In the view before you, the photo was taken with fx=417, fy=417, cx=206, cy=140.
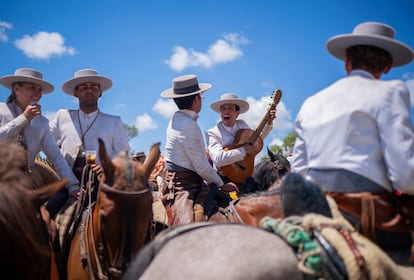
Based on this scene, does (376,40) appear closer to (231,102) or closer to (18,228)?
(18,228)

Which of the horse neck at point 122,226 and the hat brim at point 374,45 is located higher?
the hat brim at point 374,45

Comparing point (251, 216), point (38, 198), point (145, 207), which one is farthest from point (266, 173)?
point (38, 198)

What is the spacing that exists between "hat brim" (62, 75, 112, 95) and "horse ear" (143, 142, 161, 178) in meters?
2.24

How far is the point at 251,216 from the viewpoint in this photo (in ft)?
15.3

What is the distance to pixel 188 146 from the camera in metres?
5.74

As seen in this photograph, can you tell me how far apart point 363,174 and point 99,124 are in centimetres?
407

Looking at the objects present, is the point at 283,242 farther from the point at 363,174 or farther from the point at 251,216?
the point at 251,216

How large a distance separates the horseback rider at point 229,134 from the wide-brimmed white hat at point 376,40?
11.8 feet

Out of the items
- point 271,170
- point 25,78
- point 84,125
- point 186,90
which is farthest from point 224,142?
point 25,78

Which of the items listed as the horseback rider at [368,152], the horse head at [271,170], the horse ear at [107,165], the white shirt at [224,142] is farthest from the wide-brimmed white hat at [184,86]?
the horseback rider at [368,152]

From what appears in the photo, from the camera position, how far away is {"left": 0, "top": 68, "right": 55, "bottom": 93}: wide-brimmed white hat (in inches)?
220

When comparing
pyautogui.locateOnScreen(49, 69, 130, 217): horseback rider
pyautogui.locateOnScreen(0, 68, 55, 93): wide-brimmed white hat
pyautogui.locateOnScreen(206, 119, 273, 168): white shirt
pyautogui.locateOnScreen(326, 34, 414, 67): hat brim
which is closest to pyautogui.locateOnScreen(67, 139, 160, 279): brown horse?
pyautogui.locateOnScreen(49, 69, 130, 217): horseback rider

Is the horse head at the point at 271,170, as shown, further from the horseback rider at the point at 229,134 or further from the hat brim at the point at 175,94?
the hat brim at the point at 175,94

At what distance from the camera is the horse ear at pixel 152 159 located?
396cm
